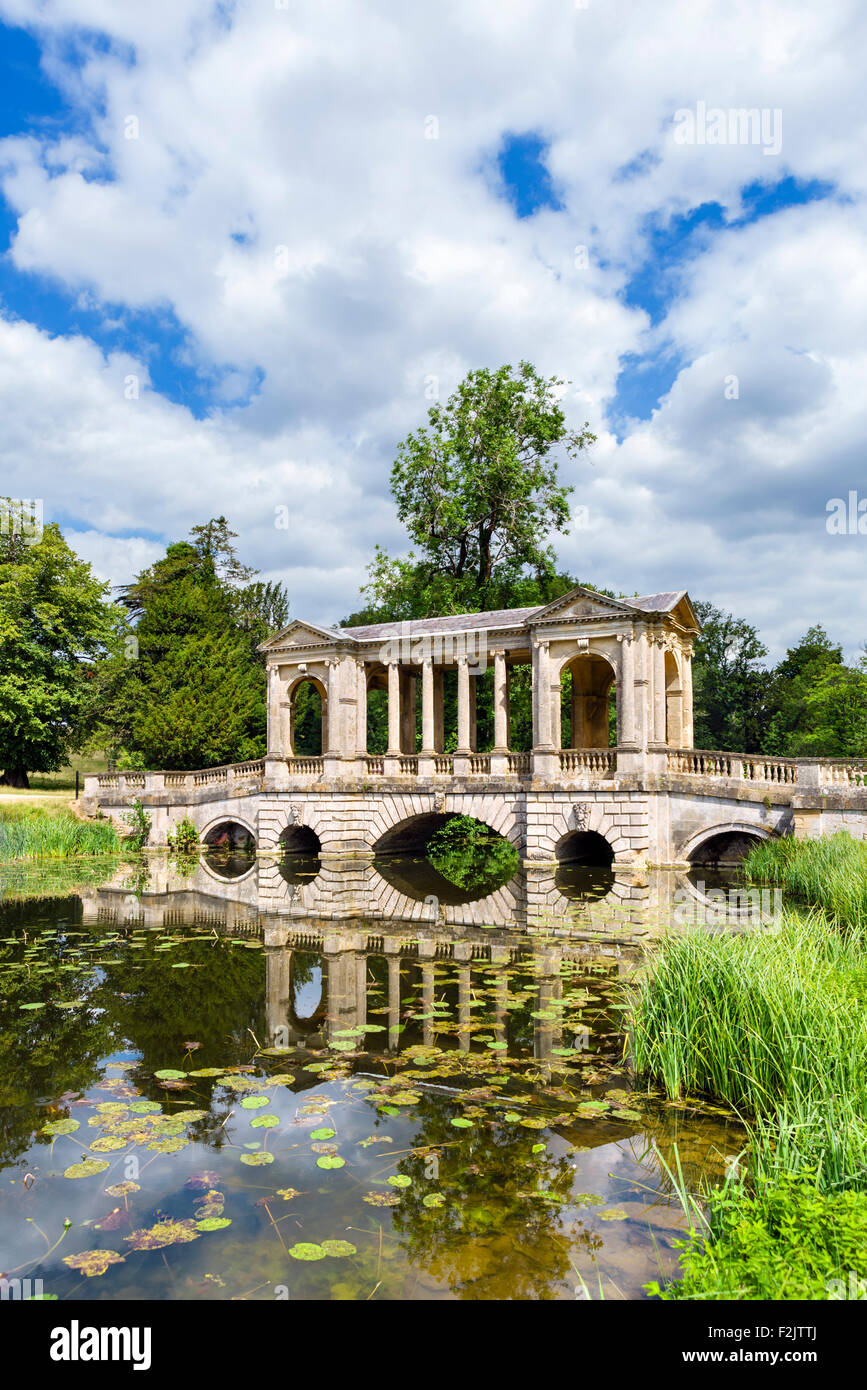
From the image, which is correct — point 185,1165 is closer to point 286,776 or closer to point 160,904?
point 160,904

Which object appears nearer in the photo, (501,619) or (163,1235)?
(163,1235)

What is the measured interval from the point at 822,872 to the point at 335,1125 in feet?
38.5

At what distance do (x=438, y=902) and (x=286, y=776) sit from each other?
1101 cm

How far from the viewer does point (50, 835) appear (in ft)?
87.7

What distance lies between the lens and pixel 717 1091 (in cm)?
638

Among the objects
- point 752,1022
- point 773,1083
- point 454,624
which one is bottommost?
point 773,1083

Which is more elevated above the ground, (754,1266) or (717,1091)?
(754,1266)

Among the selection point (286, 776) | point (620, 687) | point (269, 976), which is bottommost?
point (269, 976)

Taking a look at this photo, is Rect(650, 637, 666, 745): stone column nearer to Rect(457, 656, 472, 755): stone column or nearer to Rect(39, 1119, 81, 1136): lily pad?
Rect(457, 656, 472, 755): stone column

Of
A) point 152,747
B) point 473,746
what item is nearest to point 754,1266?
point 473,746

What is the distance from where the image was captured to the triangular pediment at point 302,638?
27.0m

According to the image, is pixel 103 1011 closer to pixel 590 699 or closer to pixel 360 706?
pixel 360 706

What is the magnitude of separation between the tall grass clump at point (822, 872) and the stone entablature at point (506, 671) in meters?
4.19

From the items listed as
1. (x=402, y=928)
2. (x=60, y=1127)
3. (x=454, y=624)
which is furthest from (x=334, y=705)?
(x=60, y=1127)
